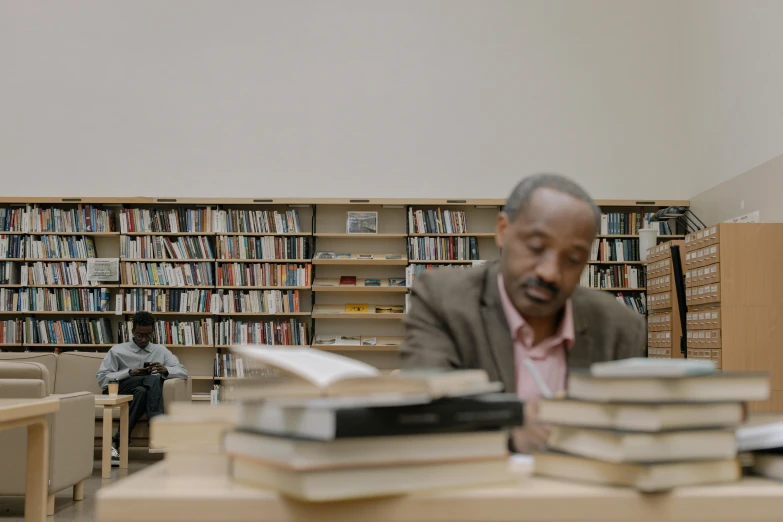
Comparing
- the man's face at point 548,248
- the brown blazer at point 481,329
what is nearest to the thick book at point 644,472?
the man's face at point 548,248

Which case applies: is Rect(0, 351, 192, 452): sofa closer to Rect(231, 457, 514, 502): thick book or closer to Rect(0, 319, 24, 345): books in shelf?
Rect(0, 319, 24, 345): books in shelf

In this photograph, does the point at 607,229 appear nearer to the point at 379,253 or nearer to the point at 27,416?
the point at 379,253

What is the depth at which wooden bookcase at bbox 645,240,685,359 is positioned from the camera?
6.82 meters

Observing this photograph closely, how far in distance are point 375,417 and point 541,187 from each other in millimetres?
676

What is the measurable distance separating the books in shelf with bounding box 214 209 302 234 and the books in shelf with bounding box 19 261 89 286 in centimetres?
148

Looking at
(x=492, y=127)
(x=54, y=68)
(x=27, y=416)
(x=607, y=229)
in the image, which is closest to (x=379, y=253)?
(x=492, y=127)

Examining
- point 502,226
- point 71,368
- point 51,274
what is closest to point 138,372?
point 71,368

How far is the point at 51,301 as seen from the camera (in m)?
8.26

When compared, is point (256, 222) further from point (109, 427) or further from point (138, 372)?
point (109, 427)

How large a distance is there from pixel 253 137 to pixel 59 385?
3.14 metres

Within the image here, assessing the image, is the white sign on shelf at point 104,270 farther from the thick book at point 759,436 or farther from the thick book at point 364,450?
the thick book at point 759,436

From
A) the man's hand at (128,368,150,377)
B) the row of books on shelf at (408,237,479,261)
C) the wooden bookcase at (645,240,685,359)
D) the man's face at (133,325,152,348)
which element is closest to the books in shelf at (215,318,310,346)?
the man's face at (133,325,152,348)

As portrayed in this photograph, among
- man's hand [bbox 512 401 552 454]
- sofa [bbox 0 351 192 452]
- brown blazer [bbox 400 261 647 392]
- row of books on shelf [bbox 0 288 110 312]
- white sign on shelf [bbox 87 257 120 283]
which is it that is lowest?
sofa [bbox 0 351 192 452]

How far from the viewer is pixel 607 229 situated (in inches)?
324
